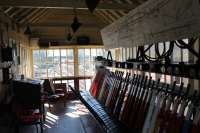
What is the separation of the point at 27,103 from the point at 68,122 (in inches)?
51.3

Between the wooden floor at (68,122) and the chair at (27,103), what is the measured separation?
1.42ft

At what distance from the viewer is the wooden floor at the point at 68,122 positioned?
568cm

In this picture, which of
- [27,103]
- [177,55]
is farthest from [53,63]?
[177,55]

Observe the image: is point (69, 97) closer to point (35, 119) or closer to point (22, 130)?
point (22, 130)

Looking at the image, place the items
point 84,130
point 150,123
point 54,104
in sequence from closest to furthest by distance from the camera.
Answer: point 150,123, point 84,130, point 54,104

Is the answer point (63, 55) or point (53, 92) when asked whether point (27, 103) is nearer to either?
point (53, 92)

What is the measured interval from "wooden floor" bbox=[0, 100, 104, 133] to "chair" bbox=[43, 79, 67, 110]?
1.03ft

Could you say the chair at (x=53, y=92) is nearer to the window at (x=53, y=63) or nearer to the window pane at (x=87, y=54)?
the window at (x=53, y=63)

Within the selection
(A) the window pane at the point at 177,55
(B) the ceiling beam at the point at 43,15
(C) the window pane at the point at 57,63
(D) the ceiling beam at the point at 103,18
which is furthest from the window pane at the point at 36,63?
(A) the window pane at the point at 177,55

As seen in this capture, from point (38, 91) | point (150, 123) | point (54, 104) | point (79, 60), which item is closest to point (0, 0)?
point (38, 91)

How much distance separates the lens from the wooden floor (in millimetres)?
5682

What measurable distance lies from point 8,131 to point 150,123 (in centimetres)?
344

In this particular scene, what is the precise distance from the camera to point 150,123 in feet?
9.19

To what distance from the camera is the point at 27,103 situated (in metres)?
5.65
